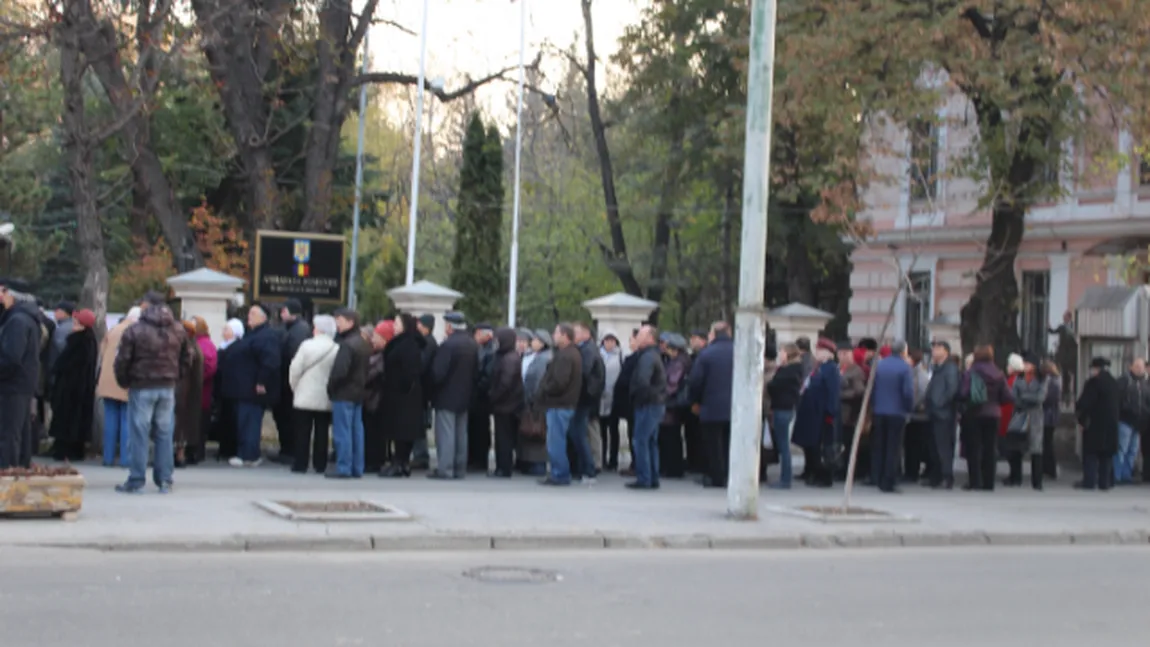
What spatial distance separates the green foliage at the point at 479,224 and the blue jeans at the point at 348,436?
2648 centimetres

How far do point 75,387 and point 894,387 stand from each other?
30.6ft

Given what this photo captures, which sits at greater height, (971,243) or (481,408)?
(971,243)

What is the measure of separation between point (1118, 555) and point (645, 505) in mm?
4416

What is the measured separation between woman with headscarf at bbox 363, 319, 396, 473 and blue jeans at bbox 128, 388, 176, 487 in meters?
3.13

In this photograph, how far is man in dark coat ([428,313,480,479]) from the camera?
1730 cm

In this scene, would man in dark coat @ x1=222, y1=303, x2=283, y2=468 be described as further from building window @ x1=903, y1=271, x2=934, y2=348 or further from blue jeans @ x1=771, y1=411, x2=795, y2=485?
building window @ x1=903, y1=271, x2=934, y2=348

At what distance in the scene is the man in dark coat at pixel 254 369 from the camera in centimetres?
1745

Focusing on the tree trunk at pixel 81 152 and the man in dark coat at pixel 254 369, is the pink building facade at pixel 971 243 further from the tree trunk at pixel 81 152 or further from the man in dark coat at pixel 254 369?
the tree trunk at pixel 81 152

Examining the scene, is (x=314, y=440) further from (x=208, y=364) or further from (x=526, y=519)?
(x=526, y=519)

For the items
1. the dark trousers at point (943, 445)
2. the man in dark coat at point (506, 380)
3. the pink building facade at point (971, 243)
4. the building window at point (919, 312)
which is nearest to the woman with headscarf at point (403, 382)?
the man in dark coat at point (506, 380)

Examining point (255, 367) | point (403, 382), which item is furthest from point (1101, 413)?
point (255, 367)

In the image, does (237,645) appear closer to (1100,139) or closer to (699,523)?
(699,523)

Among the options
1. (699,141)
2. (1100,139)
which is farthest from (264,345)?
(699,141)

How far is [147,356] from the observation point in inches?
554
